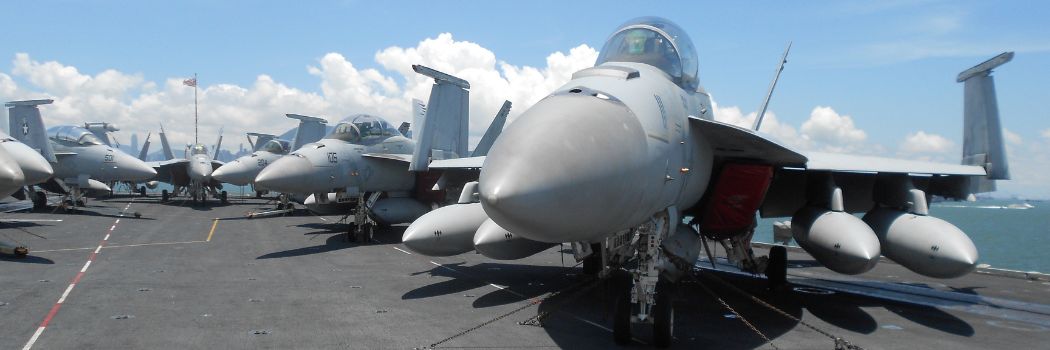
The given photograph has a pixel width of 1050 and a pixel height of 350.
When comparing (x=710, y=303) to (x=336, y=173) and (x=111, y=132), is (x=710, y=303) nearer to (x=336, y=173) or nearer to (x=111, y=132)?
(x=336, y=173)

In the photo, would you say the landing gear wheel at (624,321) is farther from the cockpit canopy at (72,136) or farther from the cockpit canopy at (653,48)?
the cockpit canopy at (72,136)

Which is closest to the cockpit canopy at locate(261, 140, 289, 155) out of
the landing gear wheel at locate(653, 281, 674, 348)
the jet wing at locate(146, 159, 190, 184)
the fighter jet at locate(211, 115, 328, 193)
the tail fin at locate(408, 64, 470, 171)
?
the fighter jet at locate(211, 115, 328, 193)

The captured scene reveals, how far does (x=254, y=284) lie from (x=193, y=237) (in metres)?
9.24

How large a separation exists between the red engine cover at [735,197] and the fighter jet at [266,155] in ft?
61.8

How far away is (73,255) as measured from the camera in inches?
570

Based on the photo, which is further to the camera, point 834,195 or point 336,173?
point 336,173

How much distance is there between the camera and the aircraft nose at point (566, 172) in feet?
15.4

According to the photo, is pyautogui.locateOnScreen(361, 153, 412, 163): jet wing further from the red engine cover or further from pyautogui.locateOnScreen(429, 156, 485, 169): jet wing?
the red engine cover

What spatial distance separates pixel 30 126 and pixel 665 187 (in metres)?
27.6

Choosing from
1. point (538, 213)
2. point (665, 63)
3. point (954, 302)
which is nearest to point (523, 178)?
point (538, 213)

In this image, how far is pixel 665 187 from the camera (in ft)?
20.8

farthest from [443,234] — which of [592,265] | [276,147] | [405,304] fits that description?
[276,147]

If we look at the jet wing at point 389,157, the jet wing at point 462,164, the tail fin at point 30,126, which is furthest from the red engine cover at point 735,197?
the tail fin at point 30,126

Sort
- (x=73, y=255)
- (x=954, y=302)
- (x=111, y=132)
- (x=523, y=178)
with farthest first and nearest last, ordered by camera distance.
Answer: (x=111, y=132), (x=73, y=255), (x=954, y=302), (x=523, y=178)
